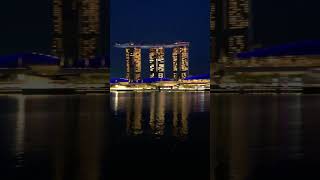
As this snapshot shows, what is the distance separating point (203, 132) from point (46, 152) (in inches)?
376

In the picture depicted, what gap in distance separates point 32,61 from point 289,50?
77887mm

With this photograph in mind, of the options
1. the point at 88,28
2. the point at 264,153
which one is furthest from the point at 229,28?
the point at 264,153

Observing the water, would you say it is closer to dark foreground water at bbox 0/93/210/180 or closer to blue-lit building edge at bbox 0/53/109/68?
dark foreground water at bbox 0/93/210/180

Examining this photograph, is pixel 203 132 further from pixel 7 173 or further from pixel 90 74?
pixel 90 74

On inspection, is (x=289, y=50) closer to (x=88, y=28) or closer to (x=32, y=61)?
(x=88, y=28)

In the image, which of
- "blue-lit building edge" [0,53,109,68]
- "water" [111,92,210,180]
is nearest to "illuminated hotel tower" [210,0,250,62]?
"blue-lit building edge" [0,53,109,68]

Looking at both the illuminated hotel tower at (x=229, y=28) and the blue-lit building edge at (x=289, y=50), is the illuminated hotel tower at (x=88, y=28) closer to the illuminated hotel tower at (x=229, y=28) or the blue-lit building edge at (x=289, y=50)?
the illuminated hotel tower at (x=229, y=28)

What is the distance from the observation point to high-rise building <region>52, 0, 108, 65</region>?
499 ft

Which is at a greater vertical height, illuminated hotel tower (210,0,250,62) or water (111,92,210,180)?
illuminated hotel tower (210,0,250,62)

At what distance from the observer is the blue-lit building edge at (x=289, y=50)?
14824 cm

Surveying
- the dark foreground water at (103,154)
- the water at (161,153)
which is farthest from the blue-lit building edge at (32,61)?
the water at (161,153)

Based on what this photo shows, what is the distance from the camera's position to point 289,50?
155125 millimetres

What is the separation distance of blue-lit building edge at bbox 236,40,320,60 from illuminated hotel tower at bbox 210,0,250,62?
9761 millimetres

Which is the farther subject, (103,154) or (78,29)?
(78,29)
